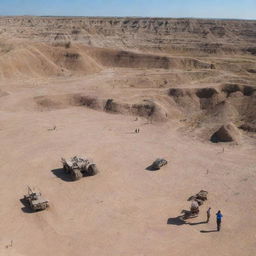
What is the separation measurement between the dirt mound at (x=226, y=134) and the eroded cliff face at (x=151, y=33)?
176 ft

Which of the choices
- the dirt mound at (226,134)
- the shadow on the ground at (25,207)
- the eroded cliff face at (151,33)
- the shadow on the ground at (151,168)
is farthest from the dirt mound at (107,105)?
the eroded cliff face at (151,33)

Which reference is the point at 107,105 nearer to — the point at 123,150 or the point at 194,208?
the point at 123,150

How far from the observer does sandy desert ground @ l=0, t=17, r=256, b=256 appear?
19.6m

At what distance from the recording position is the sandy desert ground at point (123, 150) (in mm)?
19641

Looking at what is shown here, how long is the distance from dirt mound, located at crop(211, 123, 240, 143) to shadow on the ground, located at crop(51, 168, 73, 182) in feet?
51.5

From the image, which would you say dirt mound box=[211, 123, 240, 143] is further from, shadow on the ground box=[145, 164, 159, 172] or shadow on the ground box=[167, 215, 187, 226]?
shadow on the ground box=[167, 215, 187, 226]

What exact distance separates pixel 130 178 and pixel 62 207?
635 cm

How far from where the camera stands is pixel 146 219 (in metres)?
21.3

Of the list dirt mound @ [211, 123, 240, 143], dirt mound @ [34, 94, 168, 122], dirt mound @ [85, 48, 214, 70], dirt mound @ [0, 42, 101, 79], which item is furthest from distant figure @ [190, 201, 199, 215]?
dirt mound @ [85, 48, 214, 70]

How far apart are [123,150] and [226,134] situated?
10602mm

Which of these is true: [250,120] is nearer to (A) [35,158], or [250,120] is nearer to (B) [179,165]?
(B) [179,165]

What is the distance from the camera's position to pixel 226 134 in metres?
35.2

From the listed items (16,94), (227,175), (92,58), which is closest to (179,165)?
(227,175)

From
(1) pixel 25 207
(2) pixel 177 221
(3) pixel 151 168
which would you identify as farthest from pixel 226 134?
(1) pixel 25 207
